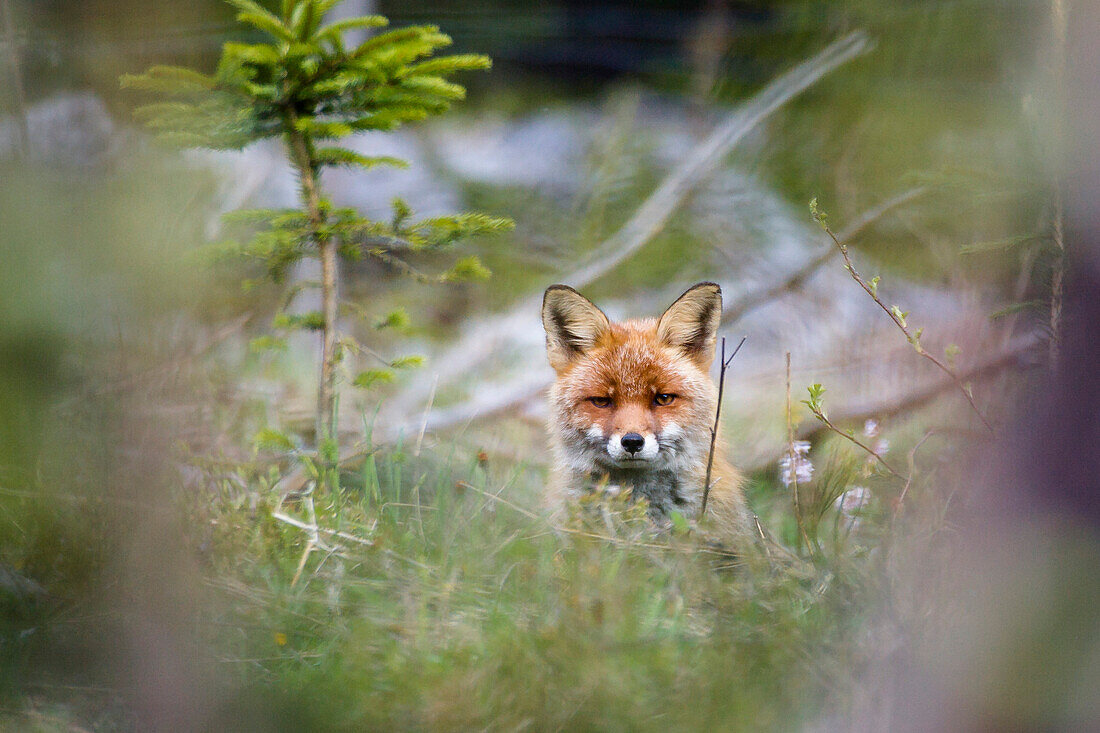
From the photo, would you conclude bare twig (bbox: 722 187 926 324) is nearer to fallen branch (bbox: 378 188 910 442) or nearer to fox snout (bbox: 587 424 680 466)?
fallen branch (bbox: 378 188 910 442)

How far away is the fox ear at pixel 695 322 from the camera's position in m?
1.70

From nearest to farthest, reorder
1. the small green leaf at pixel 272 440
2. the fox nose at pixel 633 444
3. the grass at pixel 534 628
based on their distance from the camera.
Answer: the grass at pixel 534 628
the fox nose at pixel 633 444
the small green leaf at pixel 272 440

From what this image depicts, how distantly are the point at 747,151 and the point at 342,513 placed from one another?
2.48 meters

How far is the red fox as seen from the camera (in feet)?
5.49

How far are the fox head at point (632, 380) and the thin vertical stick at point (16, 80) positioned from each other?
100 centimetres

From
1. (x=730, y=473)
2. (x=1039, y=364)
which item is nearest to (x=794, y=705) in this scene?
(x=1039, y=364)

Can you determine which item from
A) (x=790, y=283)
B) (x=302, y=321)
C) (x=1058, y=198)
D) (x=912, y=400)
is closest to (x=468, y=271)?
(x=302, y=321)

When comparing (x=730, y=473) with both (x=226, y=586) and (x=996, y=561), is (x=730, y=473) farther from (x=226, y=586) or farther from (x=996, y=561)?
(x=226, y=586)

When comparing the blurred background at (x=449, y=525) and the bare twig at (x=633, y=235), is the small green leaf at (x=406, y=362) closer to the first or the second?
the blurred background at (x=449, y=525)

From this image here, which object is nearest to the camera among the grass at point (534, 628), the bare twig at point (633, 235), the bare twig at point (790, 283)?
the grass at point (534, 628)

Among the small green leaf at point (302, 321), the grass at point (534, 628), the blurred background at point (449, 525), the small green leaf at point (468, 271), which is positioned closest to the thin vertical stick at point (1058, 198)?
the blurred background at point (449, 525)

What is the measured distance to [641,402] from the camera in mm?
1691

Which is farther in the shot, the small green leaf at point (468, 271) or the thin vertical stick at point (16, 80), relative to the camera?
the small green leaf at point (468, 271)

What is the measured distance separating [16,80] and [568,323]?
1.14 metres
